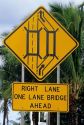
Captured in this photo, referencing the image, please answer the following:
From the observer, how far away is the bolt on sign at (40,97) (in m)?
10.8

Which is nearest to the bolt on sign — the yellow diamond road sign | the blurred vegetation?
the yellow diamond road sign

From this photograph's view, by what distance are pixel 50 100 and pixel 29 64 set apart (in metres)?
0.87

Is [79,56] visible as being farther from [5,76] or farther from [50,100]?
[50,100]

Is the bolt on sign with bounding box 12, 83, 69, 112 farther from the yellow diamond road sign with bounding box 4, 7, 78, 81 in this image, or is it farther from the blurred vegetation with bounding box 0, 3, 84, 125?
the blurred vegetation with bounding box 0, 3, 84, 125

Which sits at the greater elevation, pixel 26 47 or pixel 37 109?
pixel 26 47

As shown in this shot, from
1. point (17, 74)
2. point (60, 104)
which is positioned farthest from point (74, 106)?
point (60, 104)

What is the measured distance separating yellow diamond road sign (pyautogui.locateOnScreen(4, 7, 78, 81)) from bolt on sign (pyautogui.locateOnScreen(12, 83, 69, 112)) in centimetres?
42

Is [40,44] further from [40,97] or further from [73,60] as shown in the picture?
[73,60]

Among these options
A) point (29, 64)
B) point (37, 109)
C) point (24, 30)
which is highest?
point (24, 30)

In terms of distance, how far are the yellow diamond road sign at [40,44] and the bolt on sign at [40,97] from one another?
42 cm

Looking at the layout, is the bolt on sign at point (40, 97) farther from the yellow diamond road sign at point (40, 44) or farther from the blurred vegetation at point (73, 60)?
the blurred vegetation at point (73, 60)

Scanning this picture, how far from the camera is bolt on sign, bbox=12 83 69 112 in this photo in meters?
10.8

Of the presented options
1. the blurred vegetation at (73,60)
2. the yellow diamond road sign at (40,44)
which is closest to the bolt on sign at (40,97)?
the yellow diamond road sign at (40,44)

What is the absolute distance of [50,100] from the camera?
1084 centimetres
